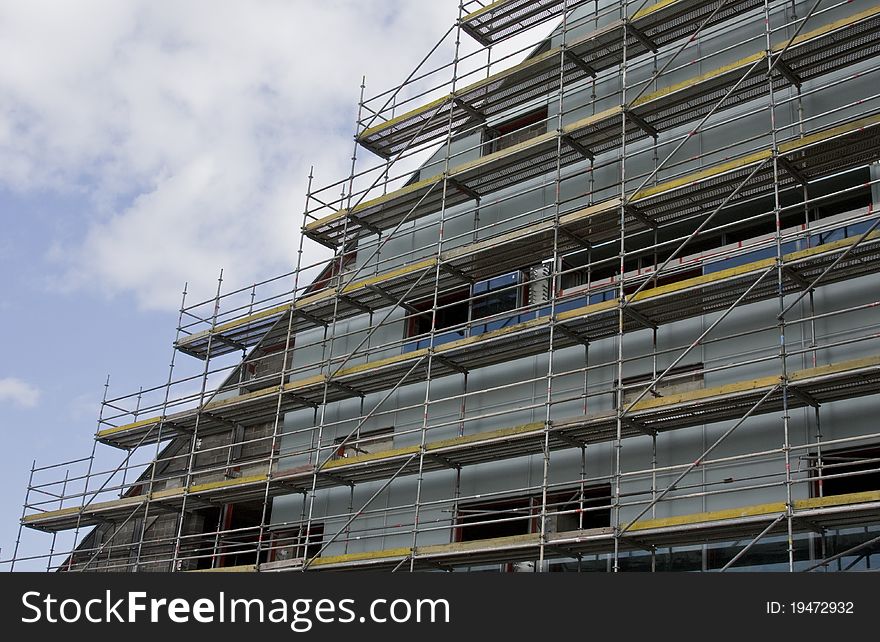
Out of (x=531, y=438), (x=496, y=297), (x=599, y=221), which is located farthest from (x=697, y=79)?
(x=531, y=438)

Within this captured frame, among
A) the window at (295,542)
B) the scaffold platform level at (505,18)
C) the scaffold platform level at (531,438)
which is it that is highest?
the scaffold platform level at (505,18)

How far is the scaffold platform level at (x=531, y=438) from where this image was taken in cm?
1505

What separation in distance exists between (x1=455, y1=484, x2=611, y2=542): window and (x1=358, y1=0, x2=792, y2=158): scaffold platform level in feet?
24.3

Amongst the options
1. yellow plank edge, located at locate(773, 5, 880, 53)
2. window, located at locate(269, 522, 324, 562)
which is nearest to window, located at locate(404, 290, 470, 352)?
window, located at locate(269, 522, 324, 562)

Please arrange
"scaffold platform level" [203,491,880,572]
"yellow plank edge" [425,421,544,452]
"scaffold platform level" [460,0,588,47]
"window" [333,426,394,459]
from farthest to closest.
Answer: "scaffold platform level" [460,0,588,47]
"window" [333,426,394,459]
"yellow plank edge" [425,421,544,452]
"scaffold platform level" [203,491,880,572]

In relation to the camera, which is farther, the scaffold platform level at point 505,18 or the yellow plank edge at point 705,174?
the scaffold platform level at point 505,18

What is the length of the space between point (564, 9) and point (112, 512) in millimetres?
13196

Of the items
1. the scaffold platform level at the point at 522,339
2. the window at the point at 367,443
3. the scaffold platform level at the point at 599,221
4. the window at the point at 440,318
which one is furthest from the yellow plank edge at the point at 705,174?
the window at the point at 367,443

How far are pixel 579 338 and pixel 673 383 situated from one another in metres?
1.73

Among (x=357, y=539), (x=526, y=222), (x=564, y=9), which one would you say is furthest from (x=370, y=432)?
(x=564, y=9)

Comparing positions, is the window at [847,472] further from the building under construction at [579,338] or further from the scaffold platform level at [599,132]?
the scaffold platform level at [599,132]

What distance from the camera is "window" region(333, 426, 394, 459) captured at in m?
21.0

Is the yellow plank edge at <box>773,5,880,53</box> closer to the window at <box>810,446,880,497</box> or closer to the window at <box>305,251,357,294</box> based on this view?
the window at <box>810,446,880,497</box>

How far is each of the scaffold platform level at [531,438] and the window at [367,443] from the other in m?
0.60
